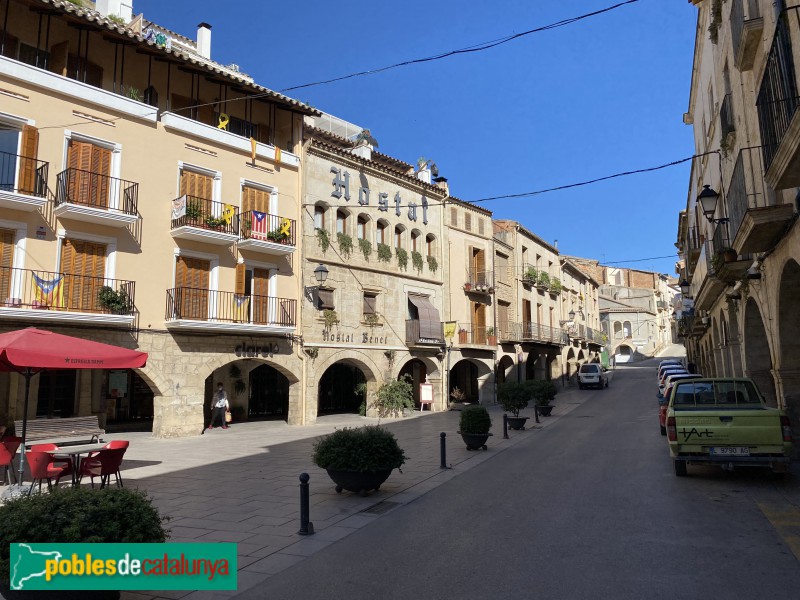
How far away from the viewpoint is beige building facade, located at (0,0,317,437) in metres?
15.0

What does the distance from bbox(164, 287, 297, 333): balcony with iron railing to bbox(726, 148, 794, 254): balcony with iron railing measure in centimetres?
1426

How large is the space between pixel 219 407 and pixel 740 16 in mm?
18279

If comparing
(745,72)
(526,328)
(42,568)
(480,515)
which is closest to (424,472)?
(480,515)

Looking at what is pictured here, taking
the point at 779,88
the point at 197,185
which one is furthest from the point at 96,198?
the point at 779,88

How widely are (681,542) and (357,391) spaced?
19340mm

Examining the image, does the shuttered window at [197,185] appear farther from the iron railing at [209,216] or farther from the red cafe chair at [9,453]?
the red cafe chair at [9,453]

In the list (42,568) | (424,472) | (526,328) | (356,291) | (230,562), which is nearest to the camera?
(42,568)

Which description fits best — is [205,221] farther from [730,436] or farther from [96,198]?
[730,436]

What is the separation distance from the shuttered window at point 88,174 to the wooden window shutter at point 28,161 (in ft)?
2.81

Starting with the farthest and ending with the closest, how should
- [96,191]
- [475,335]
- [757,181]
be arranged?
[475,335] → [96,191] → [757,181]

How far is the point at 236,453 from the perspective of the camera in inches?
554

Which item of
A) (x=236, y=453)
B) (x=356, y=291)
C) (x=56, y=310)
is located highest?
(x=356, y=291)

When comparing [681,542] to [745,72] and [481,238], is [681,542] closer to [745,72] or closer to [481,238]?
[745,72]

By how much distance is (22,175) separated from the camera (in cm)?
1470
